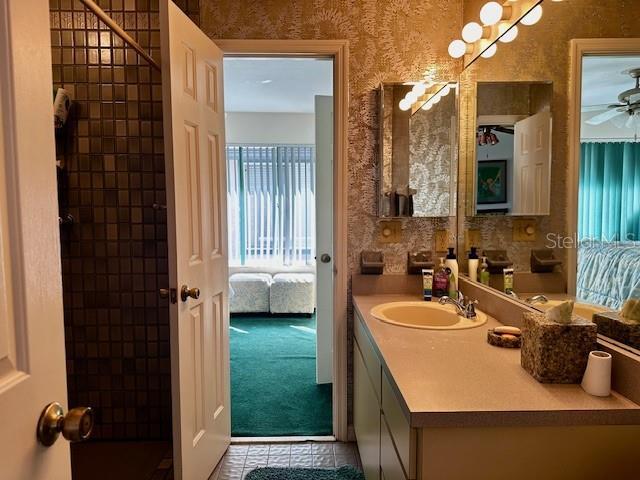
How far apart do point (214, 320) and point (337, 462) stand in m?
0.93

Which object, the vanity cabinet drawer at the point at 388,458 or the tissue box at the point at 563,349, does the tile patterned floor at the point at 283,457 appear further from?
the tissue box at the point at 563,349

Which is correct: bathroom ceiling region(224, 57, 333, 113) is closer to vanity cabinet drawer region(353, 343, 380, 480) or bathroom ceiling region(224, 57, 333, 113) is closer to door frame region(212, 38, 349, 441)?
door frame region(212, 38, 349, 441)

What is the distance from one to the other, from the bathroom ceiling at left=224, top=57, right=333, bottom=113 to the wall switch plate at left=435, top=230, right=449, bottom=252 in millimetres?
1503

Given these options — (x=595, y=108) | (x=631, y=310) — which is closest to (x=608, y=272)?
(x=631, y=310)

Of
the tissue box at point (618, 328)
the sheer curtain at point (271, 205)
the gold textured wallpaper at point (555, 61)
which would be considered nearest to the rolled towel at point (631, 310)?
the tissue box at point (618, 328)

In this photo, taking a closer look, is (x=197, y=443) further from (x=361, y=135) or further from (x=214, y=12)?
(x=214, y=12)

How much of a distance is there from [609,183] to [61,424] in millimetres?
1327

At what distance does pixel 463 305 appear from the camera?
1.77 meters

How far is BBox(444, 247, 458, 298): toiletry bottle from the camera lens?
6.58 ft

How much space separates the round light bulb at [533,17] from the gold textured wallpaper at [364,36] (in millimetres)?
589

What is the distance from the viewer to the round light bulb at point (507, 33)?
165 centimetres

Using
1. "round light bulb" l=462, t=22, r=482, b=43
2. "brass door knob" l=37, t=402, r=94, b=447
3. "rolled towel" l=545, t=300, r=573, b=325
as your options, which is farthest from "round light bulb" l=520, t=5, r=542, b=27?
"brass door knob" l=37, t=402, r=94, b=447

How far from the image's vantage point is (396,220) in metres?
2.19

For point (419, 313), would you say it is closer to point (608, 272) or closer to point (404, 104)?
point (608, 272)
